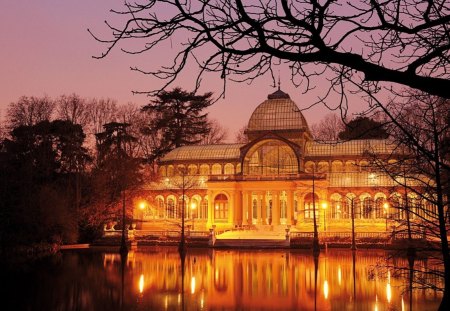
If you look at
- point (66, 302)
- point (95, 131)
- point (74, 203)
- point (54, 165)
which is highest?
point (95, 131)

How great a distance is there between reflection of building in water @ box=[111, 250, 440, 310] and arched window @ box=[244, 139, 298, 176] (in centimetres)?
2076

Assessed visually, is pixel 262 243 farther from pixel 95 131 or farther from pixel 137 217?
pixel 95 131

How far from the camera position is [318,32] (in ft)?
18.4

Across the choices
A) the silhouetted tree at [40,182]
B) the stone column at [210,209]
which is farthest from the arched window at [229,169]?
the silhouetted tree at [40,182]

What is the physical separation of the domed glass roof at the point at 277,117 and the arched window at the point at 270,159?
4518 millimetres

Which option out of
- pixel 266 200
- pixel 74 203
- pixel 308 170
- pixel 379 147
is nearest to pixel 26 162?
pixel 74 203

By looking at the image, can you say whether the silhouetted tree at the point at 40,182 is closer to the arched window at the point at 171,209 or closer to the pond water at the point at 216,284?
the pond water at the point at 216,284

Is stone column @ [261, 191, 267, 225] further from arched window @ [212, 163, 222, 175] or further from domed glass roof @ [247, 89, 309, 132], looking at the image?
domed glass roof @ [247, 89, 309, 132]

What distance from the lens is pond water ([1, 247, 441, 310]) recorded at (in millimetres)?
20578

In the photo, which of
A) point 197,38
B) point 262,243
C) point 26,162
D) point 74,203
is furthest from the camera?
point 74,203

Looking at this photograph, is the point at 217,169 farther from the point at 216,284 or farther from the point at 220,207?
the point at 216,284

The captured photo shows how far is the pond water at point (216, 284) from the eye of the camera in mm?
20578

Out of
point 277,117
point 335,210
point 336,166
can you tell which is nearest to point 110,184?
point 277,117

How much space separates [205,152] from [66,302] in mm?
44926
